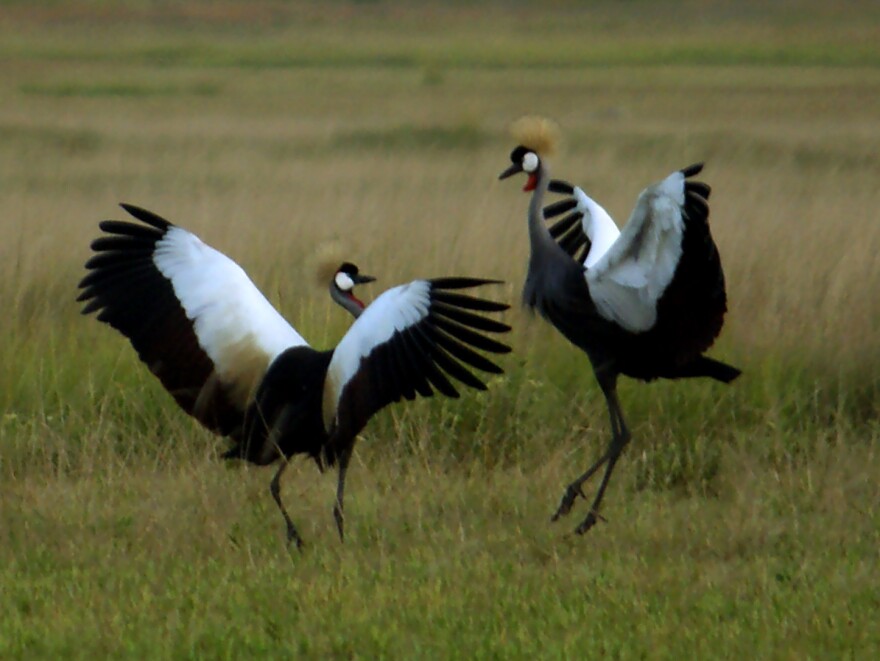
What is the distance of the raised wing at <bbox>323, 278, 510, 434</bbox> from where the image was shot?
193 inches

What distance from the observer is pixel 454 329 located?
4.93m

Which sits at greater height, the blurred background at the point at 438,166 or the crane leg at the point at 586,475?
the blurred background at the point at 438,166

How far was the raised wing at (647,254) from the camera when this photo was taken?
5.04 metres

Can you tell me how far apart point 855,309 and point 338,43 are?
137ft

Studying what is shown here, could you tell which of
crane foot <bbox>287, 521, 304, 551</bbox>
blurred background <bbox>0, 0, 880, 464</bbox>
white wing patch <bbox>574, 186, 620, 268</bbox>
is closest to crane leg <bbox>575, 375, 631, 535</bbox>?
white wing patch <bbox>574, 186, 620, 268</bbox>

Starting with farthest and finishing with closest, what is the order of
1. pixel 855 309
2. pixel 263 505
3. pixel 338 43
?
pixel 338 43
pixel 855 309
pixel 263 505

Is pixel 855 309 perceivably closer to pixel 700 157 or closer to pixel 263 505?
pixel 263 505

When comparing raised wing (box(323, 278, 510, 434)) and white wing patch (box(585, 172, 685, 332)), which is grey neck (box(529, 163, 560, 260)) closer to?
white wing patch (box(585, 172, 685, 332))

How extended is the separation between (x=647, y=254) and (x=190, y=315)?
1.49 m

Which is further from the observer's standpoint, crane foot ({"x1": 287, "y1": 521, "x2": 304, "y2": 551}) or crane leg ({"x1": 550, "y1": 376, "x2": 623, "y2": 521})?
crane leg ({"x1": 550, "y1": 376, "x2": 623, "y2": 521})

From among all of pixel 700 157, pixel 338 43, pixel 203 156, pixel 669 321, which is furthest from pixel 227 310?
pixel 338 43

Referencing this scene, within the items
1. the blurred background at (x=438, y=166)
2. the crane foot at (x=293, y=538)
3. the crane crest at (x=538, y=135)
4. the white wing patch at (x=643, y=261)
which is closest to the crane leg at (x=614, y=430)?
the white wing patch at (x=643, y=261)

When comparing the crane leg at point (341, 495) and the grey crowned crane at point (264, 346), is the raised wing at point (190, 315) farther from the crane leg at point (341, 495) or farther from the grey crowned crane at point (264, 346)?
the crane leg at point (341, 495)

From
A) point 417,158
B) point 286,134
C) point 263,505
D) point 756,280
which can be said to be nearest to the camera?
A: point 263,505
